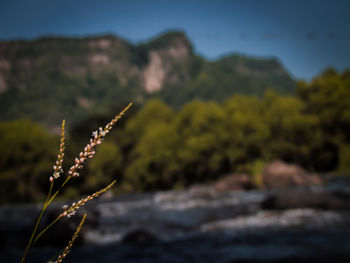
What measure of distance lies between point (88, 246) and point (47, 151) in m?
45.8

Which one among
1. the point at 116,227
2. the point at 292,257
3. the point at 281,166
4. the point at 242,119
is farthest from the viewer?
the point at 242,119

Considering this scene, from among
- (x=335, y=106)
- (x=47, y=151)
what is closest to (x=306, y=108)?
(x=335, y=106)

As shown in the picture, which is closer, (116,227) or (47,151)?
(116,227)

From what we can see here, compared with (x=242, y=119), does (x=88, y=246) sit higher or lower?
lower

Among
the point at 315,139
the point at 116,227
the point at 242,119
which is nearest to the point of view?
the point at 116,227

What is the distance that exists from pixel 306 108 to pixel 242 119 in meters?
12.2

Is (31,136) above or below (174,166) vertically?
above

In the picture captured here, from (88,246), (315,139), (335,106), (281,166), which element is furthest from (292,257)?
Answer: (335,106)

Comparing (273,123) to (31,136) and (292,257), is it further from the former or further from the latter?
(292,257)

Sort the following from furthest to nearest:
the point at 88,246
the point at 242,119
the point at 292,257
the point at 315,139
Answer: the point at 242,119 → the point at 315,139 → the point at 88,246 → the point at 292,257

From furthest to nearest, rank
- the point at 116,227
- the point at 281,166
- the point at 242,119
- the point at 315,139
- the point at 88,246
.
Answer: the point at 242,119, the point at 315,139, the point at 281,166, the point at 116,227, the point at 88,246

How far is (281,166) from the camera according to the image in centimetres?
3581

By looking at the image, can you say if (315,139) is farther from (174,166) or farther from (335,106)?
(174,166)

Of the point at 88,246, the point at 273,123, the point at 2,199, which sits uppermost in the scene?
the point at 273,123
